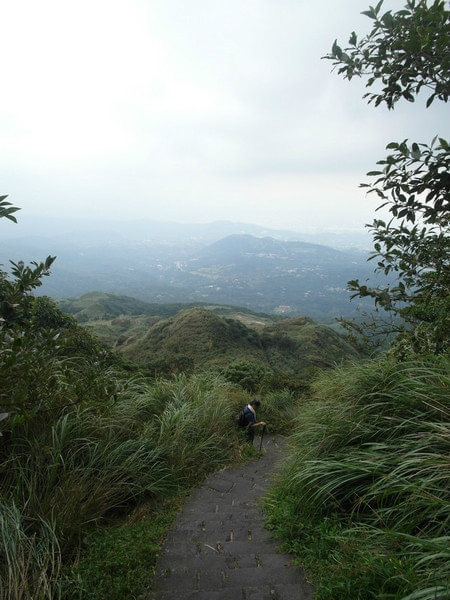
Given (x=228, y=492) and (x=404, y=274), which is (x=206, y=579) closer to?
(x=228, y=492)

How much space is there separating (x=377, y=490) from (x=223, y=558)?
1.30 m

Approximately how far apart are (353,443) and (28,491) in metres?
2.85

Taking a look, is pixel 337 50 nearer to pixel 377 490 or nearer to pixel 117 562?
pixel 377 490

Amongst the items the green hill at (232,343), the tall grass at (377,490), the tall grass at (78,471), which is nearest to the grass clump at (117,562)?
the tall grass at (78,471)

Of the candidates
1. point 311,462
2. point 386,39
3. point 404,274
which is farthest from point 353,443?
point 386,39

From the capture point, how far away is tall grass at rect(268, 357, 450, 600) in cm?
190

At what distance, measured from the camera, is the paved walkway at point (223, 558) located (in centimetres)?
227

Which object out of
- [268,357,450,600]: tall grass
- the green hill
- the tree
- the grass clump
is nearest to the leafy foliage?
the tree

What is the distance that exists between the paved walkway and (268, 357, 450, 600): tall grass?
189mm

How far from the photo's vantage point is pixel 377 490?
7.82 feet

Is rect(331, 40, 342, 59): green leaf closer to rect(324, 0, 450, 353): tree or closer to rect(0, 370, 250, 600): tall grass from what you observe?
rect(324, 0, 450, 353): tree

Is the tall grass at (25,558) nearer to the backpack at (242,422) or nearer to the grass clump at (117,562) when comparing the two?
the grass clump at (117,562)

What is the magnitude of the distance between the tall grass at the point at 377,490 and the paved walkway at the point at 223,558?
0.62 ft

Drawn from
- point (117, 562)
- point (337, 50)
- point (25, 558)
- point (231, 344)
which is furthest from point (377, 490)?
point (231, 344)
